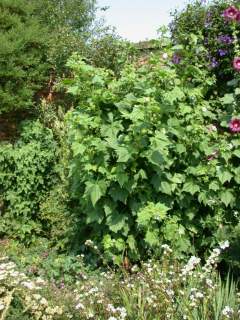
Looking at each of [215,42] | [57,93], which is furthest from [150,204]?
[57,93]

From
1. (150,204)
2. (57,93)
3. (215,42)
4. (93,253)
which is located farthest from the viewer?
(57,93)

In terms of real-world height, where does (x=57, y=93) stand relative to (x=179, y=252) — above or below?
above

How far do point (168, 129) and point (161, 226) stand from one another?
0.77 meters

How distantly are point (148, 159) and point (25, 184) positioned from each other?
2105mm

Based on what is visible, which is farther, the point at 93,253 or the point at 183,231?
the point at 93,253

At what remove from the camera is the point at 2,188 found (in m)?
6.03

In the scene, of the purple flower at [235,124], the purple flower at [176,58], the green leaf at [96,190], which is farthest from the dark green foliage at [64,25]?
the purple flower at [235,124]

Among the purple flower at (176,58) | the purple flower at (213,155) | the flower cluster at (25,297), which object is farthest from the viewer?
the purple flower at (176,58)

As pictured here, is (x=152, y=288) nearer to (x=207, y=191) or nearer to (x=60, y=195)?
(x=207, y=191)

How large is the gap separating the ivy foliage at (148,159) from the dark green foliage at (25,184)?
1382 mm

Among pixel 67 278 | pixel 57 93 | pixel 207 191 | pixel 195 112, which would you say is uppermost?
pixel 57 93

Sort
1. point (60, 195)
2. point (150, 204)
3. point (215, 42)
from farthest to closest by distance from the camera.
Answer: point (215, 42) < point (60, 195) < point (150, 204)

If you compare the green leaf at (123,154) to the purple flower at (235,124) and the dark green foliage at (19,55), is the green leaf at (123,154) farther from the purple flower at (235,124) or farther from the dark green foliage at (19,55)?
the dark green foliage at (19,55)

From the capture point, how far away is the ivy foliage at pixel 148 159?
4.07m
